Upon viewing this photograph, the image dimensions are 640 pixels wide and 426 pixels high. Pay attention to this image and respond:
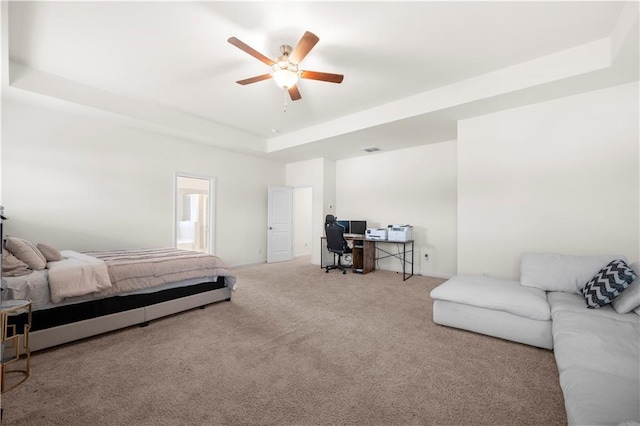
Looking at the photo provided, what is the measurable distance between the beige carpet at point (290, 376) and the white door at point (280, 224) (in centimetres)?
345

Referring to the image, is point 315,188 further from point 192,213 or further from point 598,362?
point 598,362

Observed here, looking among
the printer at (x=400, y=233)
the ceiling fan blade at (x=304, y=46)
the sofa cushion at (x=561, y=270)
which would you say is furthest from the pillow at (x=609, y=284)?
the ceiling fan blade at (x=304, y=46)

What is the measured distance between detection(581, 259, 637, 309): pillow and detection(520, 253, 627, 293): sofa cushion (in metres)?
0.25

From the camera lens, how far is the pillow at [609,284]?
2.12 metres

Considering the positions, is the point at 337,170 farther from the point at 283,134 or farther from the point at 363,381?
the point at 363,381

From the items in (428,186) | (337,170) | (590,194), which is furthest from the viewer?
(337,170)

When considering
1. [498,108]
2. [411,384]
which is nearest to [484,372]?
[411,384]

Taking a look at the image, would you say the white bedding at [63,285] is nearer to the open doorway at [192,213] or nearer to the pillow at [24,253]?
the pillow at [24,253]

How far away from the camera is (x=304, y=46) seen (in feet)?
7.48

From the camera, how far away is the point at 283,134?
5.52 meters

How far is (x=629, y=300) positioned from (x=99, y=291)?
173 inches

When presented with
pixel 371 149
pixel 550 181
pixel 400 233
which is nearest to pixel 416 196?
pixel 400 233

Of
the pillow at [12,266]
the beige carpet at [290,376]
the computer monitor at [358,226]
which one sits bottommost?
Result: the beige carpet at [290,376]

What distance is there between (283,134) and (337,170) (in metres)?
1.75
